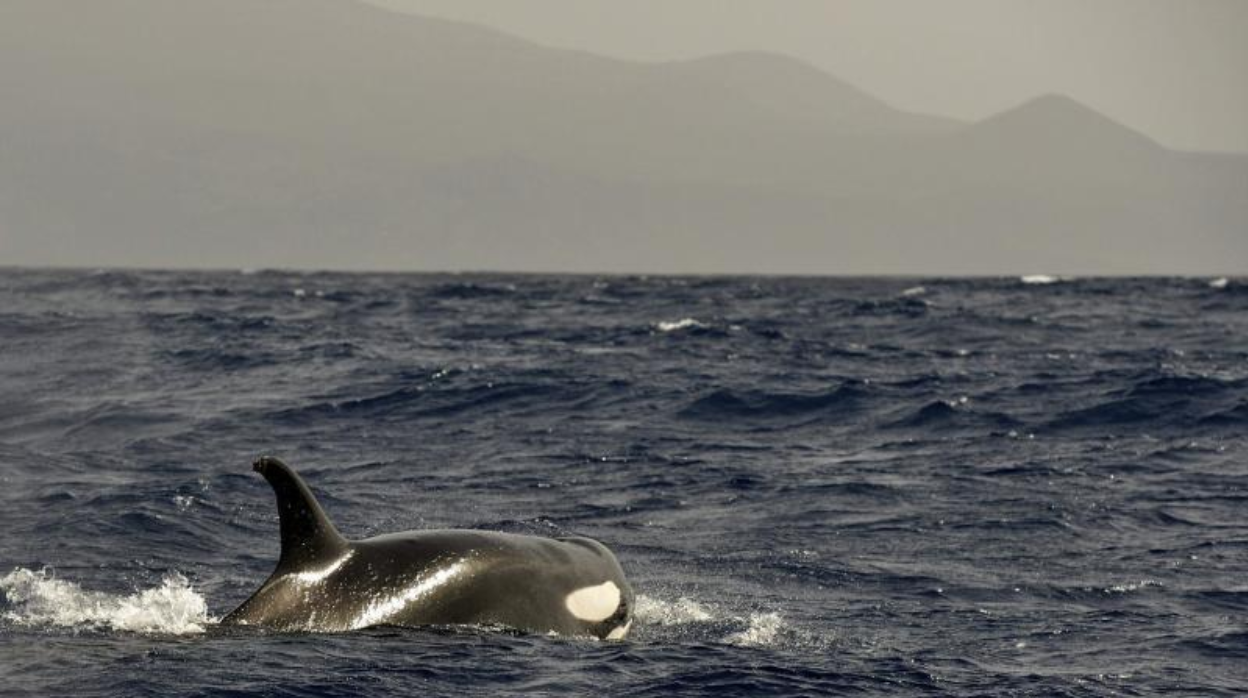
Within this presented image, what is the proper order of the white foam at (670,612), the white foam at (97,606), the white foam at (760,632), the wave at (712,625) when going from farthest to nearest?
the white foam at (670,612) < the wave at (712,625) < the white foam at (760,632) < the white foam at (97,606)

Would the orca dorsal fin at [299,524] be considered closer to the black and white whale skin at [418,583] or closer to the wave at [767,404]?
the black and white whale skin at [418,583]

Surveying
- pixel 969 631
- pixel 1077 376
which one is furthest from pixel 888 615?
pixel 1077 376

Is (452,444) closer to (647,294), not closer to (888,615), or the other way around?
(888,615)

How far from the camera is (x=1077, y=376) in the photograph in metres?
33.5

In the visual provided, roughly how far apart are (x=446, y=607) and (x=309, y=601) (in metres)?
0.92

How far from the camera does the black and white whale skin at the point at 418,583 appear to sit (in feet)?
36.7

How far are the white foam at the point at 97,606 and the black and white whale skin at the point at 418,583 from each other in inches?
30.8

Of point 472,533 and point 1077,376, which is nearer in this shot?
point 472,533

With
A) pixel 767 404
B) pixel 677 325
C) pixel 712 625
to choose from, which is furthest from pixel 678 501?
pixel 677 325

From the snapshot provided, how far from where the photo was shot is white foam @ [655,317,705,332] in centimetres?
4959

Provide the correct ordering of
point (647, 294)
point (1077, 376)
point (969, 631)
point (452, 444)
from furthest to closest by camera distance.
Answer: point (647, 294), point (1077, 376), point (452, 444), point (969, 631)

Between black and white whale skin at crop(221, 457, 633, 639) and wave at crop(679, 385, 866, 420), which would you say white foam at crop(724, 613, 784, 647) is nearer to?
black and white whale skin at crop(221, 457, 633, 639)

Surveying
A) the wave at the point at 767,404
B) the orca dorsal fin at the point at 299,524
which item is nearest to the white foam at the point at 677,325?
the wave at the point at 767,404

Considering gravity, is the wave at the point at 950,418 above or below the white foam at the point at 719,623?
above
